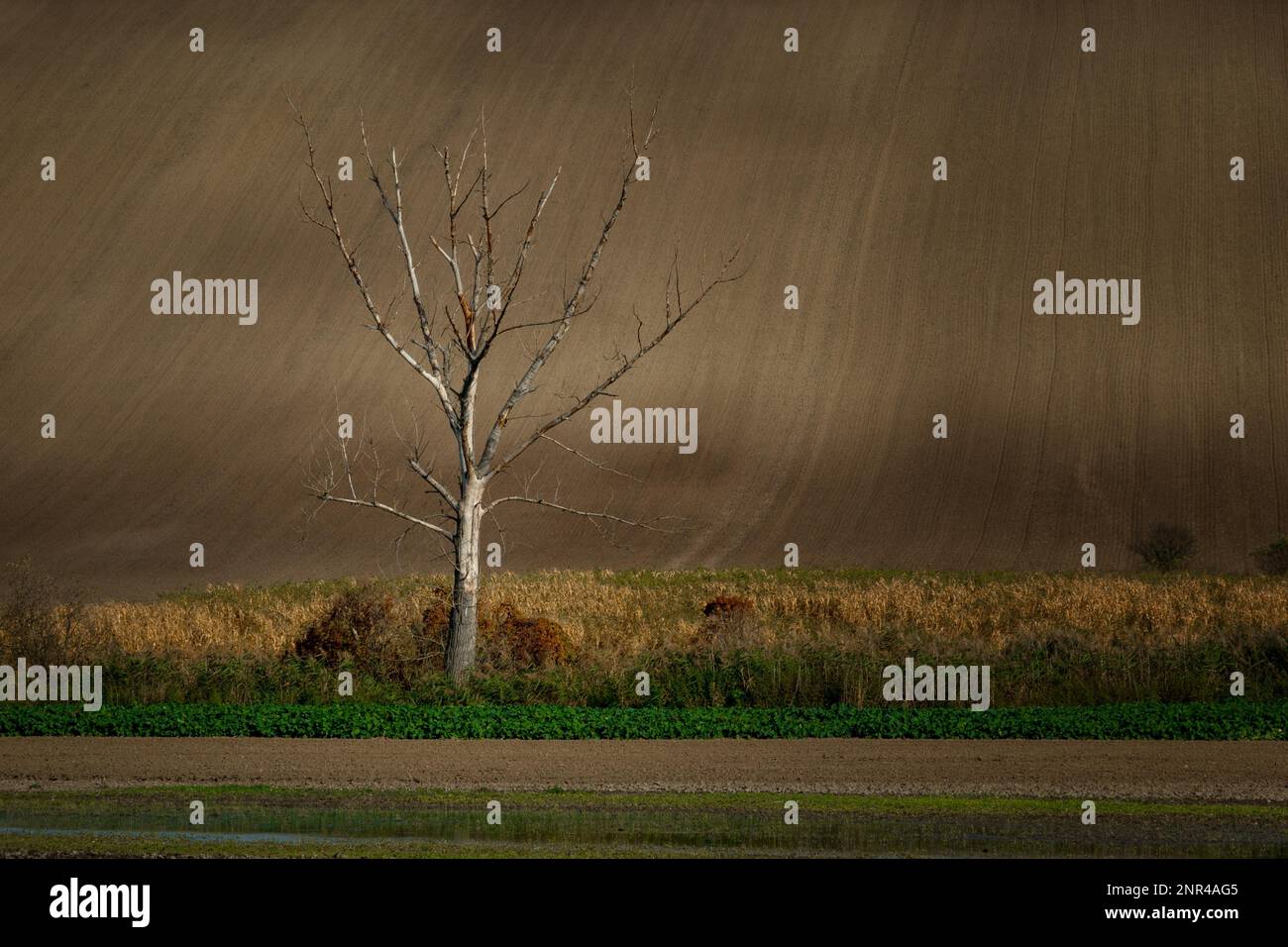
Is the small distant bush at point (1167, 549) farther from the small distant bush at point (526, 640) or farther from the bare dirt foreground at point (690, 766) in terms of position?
the bare dirt foreground at point (690, 766)

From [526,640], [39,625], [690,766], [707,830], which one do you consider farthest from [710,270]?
[707,830]

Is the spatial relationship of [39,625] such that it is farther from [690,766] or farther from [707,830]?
[707,830]

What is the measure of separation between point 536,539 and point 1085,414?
32955 mm

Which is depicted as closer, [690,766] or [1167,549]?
[690,766]

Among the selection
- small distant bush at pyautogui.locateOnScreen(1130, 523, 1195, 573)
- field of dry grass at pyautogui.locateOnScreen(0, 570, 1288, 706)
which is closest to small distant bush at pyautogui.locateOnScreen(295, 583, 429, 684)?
field of dry grass at pyautogui.locateOnScreen(0, 570, 1288, 706)

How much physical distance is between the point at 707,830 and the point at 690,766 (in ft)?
9.97

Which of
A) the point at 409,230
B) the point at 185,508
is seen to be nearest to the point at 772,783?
the point at 185,508

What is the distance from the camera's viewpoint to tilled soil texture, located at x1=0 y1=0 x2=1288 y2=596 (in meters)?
87.4

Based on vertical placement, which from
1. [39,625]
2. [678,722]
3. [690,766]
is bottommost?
[690,766]

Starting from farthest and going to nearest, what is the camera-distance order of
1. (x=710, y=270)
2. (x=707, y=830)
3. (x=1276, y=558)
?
(x=710, y=270) → (x=1276, y=558) → (x=707, y=830)

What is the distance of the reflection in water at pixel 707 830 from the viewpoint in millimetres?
13617

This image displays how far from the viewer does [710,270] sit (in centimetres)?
9806

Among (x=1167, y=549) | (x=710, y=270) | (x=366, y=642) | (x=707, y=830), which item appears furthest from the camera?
(x=710, y=270)

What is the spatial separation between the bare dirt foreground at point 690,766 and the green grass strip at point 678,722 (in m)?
0.43
